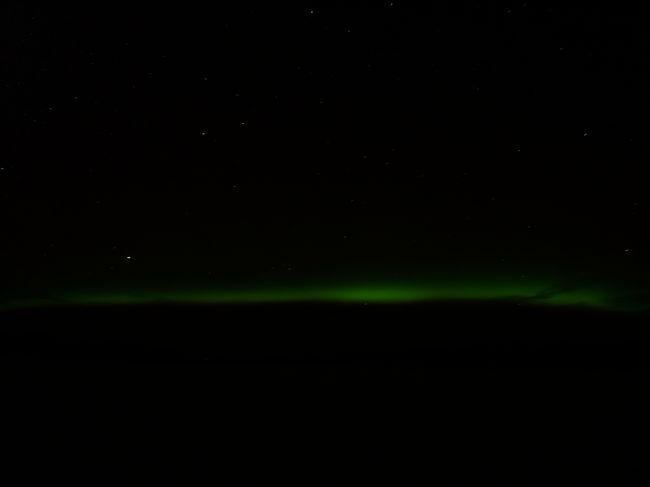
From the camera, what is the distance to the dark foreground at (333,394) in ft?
3.04

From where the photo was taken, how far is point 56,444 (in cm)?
101

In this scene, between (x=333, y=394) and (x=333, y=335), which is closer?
(x=333, y=394)

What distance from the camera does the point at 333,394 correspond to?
1.14m

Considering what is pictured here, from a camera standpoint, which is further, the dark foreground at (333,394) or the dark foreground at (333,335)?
the dark foreground at (333,335)

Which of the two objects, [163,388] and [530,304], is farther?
[530,304]

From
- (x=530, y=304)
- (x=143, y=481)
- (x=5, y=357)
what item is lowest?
(x=143, y=481)

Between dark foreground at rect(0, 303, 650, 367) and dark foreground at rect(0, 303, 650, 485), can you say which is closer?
dark foreground at rect(0, 303, 650, 485)

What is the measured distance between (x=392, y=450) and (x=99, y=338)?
93 cm

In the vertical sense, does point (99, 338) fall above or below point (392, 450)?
above

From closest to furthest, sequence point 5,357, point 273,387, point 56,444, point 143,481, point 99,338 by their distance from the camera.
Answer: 1. point 143,481
2. point 56,444
3. point 273,387
4. point 5,357
5. point 99,338

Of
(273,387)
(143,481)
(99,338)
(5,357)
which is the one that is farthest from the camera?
(99,338)

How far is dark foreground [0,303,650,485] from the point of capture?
93 centimetres

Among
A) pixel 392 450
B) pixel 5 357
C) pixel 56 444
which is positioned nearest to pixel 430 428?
pixel 392 450

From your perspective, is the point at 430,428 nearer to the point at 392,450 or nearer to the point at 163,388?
the point at 392,450
